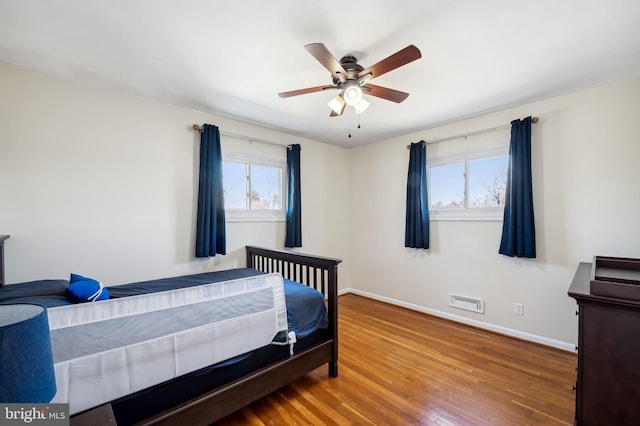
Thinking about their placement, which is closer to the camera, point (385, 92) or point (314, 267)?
point (385, 92)

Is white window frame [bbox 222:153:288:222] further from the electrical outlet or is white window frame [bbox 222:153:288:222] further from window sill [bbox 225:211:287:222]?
the electrical outlet

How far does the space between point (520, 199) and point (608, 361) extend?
1810mm

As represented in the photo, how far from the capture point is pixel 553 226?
268cm

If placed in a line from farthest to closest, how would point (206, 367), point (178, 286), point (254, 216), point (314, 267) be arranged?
point (254, 216), point (314, 267), point (178, 286), point (206, 367)

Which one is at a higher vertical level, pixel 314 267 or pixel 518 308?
pixel 314 267

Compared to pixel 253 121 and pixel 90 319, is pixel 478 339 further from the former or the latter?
pixel 253 121

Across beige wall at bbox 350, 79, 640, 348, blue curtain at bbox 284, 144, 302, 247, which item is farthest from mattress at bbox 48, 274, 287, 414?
beige wall at bbox 350, 79, 640, 348

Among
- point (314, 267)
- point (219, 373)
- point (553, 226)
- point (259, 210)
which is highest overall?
point (259, 210)

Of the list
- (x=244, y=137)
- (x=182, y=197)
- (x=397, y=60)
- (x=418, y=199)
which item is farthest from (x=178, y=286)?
(x=418, y=199)

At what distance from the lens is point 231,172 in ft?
10.8

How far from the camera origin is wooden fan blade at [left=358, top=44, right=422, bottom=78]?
1.50m

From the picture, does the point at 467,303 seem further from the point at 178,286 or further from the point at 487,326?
the point at 178,286

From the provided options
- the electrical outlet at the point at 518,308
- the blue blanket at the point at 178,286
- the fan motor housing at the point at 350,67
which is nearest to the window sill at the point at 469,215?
the electrical outlet at the point at 518,308

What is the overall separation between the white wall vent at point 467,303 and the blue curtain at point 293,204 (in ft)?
6.66
